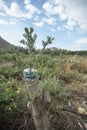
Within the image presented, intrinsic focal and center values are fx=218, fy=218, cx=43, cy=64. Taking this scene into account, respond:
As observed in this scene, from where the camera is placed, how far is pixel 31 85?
2176 millimetres

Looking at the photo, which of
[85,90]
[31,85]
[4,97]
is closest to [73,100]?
[85,90]

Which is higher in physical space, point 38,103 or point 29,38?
point 29,38

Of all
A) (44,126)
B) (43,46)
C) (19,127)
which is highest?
(43,46)

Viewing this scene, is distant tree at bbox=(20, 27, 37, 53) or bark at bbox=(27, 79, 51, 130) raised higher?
distant tree at bbox=(20, 27, 37, 53)

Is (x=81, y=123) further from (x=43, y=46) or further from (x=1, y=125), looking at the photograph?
(x=43, y=46)

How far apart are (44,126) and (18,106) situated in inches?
25.9

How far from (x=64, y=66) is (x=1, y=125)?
11.2 feet

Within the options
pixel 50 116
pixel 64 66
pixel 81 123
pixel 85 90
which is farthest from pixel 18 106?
pixel 64 66

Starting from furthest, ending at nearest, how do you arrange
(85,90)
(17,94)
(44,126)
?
(85,90) → (17,94) → (44,126)

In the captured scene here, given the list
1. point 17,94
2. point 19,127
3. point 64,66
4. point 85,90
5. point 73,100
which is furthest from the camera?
point 64,66

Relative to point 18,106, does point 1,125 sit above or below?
below

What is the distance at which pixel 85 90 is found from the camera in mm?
4219

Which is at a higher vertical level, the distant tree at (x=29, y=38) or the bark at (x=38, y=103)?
the distant tree at (x=29, y=38)

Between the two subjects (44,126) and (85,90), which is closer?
(44,126)
